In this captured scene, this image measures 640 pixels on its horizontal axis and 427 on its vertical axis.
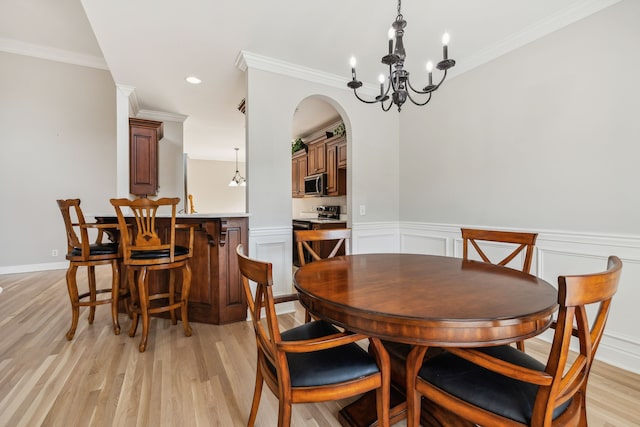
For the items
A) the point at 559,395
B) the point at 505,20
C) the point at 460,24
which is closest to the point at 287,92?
the point at 460,24

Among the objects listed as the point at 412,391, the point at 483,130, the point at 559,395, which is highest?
the point at 483,130

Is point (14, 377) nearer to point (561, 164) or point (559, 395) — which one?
point (559, 395)

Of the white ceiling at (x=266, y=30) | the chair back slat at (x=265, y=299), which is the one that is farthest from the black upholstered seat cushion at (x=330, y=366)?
the white ceiling at (x=266, y=30)

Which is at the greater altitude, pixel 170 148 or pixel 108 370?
pixel 170 148

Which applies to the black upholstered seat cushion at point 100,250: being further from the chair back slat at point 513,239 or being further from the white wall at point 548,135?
the white wall at point 548,135

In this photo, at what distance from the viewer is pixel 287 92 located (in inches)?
121

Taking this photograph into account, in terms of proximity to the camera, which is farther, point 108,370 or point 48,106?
point 48,106

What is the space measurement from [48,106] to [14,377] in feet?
14.8

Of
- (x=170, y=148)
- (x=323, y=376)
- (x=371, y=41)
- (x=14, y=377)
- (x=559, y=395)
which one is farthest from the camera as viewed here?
(x=170, y=148)

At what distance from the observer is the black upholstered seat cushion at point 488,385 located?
3.05ft

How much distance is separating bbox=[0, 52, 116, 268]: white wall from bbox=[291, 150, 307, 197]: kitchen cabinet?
3.35 meters

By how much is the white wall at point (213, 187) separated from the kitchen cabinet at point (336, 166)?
577 centimetres

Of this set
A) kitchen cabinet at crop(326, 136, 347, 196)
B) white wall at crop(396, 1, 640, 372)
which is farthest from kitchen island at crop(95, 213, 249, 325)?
kitchen cabinet at crop(326, 136, 347, 196)

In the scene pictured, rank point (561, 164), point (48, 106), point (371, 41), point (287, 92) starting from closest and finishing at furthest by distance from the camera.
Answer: point (561, 164), point (371, 41), point (287, 92), point (48, 106)
